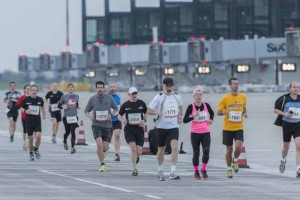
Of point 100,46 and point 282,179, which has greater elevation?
point 100,46

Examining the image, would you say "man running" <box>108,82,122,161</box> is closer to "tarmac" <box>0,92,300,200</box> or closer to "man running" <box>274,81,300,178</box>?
"tarmac" <box>0,92,300,200</box>

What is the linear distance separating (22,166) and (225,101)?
4.66 m

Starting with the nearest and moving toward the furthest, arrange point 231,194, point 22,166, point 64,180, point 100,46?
1. point 231,194
2. point 64,180
3. point 22,166
4. point 100,46

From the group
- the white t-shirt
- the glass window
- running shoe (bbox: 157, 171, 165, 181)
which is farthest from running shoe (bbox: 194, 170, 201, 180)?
the glass window

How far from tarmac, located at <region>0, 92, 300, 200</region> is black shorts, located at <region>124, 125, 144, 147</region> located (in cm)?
61

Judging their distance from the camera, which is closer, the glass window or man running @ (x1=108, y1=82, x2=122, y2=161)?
man running @ (x1=108, y1=82, x2=122, y2=161)

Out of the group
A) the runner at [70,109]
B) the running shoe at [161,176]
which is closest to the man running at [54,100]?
the runner at [70,109]

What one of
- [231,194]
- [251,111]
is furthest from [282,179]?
[251,111]

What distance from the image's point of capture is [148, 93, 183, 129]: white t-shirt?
2173cm

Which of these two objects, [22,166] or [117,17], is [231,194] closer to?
[22,166]

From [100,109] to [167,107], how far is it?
267 centimetres

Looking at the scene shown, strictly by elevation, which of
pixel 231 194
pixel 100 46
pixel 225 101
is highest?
pixel 100 46

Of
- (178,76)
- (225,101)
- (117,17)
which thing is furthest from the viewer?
(117,17)

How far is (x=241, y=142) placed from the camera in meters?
22.8
